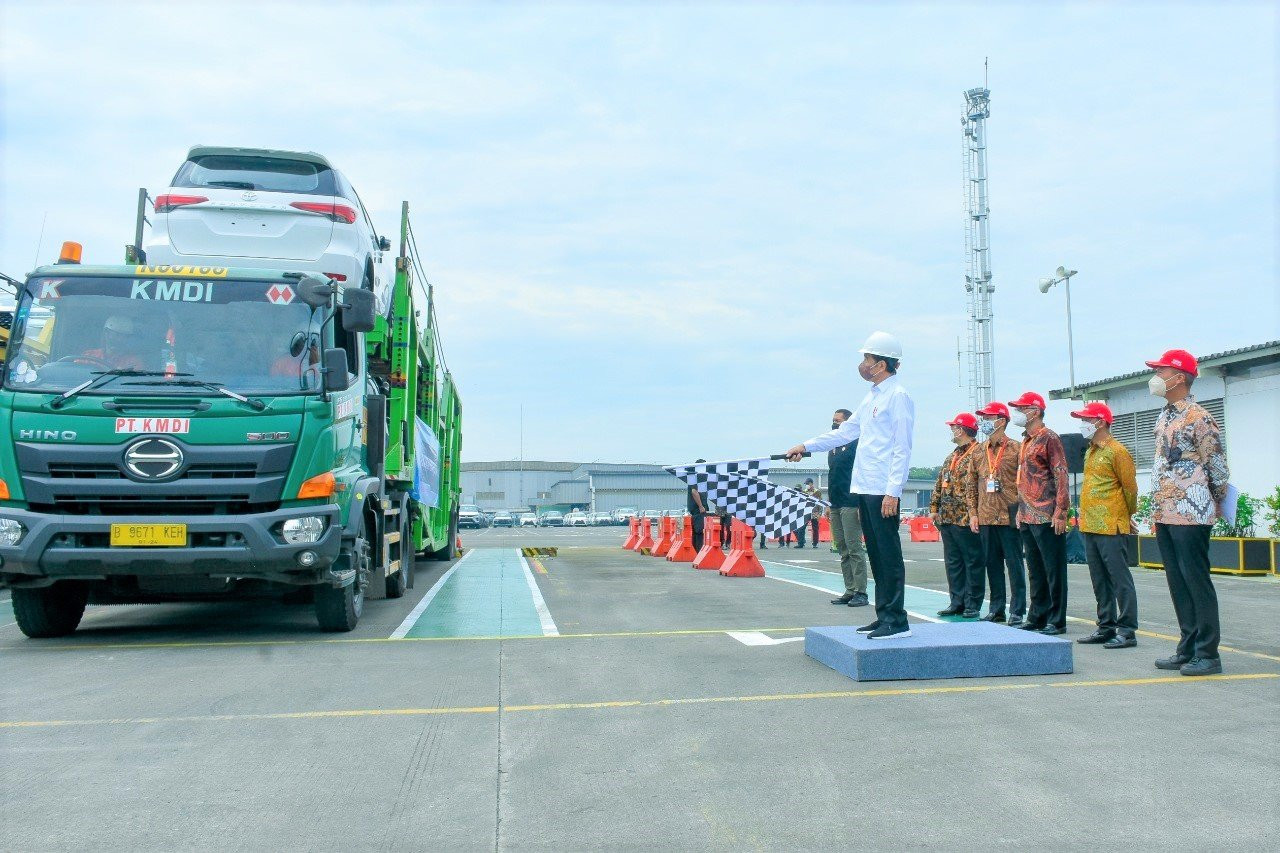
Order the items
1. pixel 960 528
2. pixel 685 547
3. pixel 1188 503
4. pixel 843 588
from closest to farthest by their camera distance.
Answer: pixel 1188 503 < pixel 960 528 < pixel 843 588 < pixel 685 547

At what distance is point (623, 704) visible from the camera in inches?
213

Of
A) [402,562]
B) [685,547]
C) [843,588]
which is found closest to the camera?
[402,562]

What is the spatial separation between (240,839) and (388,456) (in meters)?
6.57

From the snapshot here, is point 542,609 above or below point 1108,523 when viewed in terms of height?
below

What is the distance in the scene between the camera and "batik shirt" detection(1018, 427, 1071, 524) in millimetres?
7688

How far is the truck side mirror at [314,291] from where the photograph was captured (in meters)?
7.65

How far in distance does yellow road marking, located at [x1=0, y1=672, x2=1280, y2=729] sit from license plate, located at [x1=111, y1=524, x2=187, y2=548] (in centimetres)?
190

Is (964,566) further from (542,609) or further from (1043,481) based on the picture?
(542,609)

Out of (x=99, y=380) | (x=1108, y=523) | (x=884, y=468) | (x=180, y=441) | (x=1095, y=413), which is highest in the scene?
(x=99, y=380)

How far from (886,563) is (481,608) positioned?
5.17 meters

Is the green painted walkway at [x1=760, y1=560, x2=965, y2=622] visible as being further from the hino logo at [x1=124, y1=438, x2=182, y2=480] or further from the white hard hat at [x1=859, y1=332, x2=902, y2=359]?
the hino logo at [x1=124, y1=438, x2=182, y2=480]

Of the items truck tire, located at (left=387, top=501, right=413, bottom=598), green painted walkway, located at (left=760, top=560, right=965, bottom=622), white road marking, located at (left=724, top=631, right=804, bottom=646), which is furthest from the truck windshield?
green painted walkway, located at (left=760, top=560, right=965, bottom=622)

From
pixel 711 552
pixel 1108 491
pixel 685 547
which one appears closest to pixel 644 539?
pixel 685 547

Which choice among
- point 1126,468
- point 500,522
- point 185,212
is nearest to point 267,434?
point 185,212
